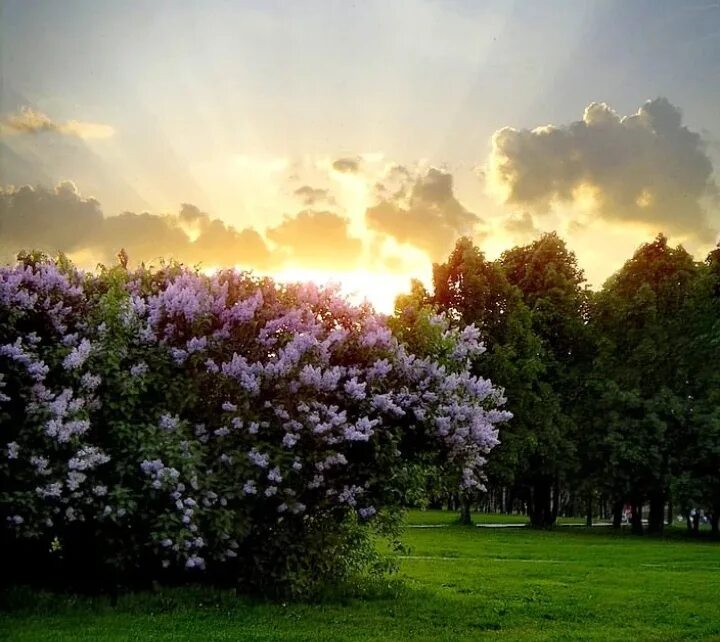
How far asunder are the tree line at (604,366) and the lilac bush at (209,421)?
25.4m

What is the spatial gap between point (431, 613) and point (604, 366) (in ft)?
111

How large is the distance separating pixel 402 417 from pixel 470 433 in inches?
42.4

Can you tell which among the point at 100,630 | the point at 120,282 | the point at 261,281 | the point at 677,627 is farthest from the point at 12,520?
the point at 677,627

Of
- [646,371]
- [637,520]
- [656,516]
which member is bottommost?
[637,520]

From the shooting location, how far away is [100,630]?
1095cm

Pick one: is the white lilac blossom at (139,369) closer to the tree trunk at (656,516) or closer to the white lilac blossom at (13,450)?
the white lilac blossom at (13,450)

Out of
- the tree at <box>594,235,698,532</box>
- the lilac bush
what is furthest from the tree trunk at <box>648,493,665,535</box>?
the lilac bush

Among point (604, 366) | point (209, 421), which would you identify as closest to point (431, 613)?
point (209, 421)

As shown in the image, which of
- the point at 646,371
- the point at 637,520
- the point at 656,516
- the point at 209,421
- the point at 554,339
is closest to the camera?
the point at 209,421

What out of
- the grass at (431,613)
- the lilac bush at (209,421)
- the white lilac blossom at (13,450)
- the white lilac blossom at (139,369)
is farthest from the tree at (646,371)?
the white lilac blossom at (13,450)

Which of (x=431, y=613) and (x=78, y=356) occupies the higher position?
(x=78, y=356)

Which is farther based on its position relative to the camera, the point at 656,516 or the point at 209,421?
the point at 656,516

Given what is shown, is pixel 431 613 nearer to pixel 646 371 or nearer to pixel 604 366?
pixel 646 371

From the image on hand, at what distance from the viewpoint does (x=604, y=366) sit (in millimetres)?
45125
